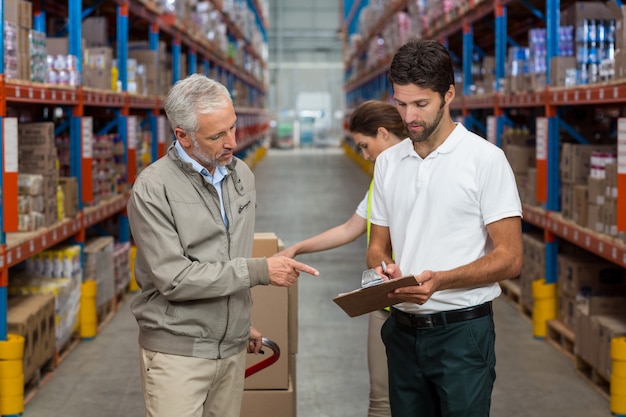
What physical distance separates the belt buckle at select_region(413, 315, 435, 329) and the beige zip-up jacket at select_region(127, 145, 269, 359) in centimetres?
47

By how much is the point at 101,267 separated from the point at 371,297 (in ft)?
16.2

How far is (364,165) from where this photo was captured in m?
22.8

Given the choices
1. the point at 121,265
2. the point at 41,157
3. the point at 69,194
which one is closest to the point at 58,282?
A: the point at 69,194

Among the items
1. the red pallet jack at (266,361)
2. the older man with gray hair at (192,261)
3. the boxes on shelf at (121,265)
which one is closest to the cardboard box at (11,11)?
the boxes on shelf at (121,265)

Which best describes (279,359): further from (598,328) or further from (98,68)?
(98,68)

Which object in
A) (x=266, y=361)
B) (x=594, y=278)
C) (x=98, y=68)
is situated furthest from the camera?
(x=98, y=68)

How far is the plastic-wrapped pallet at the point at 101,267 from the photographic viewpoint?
7.08 metres

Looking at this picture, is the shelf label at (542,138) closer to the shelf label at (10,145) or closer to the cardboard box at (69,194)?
the cardboard box at (69,194)

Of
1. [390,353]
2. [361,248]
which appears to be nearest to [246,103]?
[361,248]

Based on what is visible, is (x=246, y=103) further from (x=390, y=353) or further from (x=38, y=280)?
(x=390, y=353)

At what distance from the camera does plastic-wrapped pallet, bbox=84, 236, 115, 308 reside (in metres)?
7.08

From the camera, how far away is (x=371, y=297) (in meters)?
2.72

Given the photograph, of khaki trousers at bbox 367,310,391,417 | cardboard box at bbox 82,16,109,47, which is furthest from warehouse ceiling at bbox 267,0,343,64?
khaki trousers at bbox 367,310,391,417

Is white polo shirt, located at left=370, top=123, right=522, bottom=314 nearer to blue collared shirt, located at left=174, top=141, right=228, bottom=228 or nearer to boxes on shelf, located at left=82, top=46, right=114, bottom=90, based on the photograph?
A: blue collared shirt, located at left=174, top=141, right=228, bottom=228
